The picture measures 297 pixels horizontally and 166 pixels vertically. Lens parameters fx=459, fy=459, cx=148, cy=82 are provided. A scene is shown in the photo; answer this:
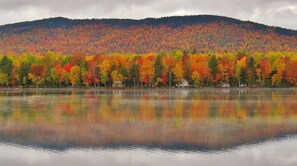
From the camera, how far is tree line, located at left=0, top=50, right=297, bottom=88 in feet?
395

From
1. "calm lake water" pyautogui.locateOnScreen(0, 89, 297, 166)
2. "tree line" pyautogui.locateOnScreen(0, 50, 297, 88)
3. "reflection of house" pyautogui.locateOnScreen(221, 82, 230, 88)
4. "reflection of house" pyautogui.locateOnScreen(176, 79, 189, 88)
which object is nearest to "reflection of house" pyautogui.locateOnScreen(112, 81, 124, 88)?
"tree line" pyautogui.locateOnScreen(0, 50, 297, 88)

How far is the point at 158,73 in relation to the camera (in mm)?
120875

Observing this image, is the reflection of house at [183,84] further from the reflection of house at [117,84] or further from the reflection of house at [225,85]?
the reflection of house at [117,84]

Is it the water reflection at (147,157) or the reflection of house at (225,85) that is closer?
the water reflection at (147,157)

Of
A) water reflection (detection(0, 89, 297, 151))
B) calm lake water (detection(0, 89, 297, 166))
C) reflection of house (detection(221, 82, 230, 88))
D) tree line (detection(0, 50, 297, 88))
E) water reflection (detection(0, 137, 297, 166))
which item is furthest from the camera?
reflection of house (detection(221, 82, 230, 88))

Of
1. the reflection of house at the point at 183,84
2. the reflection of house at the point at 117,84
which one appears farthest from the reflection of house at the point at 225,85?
the reflection of house at the point at 117,84

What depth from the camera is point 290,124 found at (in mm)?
36219

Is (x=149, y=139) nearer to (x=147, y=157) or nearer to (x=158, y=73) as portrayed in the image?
(x=147, y=157)

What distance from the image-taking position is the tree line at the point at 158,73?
120m

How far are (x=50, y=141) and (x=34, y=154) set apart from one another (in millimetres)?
3803

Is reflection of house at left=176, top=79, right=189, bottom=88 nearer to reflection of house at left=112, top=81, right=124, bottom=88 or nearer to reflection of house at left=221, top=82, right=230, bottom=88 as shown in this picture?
reflection of house at left=221, top=82, right=230, bottom=88

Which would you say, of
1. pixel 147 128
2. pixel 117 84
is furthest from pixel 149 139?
pixel 117 84

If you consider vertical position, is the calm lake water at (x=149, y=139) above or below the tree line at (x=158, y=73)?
below

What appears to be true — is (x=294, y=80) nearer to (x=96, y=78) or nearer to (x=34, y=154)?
(x=96, y=78)
